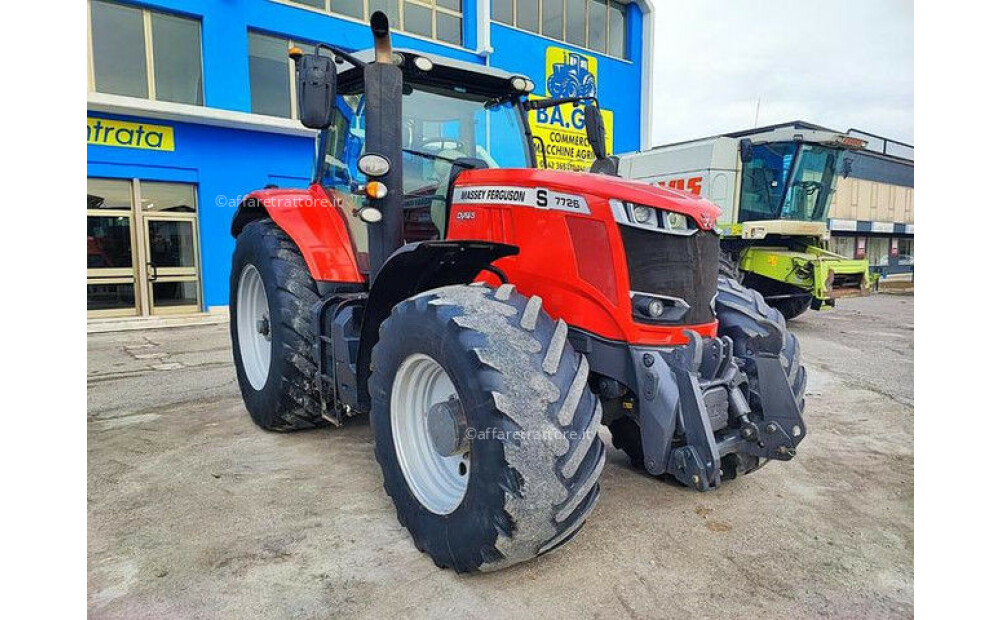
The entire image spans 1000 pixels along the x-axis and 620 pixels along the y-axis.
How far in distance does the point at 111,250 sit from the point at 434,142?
30.5 ft

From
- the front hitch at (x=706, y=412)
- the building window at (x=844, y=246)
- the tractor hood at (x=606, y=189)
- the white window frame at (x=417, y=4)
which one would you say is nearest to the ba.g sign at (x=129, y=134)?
the white window frame at (x=417, y=4)

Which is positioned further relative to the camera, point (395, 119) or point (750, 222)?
point (750, 222)

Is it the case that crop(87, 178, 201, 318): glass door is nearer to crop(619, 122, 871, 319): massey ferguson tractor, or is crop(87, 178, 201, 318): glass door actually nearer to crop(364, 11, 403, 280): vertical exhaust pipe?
crop(364, 11, 403, 280): vertical exhaust pipe

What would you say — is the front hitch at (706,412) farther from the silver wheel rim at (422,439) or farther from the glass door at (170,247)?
the glass door at (170,247)

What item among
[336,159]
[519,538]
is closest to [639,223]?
[519,538]

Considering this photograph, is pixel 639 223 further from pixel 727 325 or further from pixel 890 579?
pixel 890 579

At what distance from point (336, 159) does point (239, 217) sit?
1393 millimetres

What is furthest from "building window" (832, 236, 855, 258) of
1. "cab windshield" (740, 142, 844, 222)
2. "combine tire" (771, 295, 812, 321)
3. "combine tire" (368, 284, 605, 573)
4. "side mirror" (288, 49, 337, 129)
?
"combine tire" (368, 284, 605, 573)

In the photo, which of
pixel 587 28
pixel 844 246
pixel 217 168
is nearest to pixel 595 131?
pixel 217 168

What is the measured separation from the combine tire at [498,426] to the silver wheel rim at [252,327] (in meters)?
2.33

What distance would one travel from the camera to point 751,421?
280cm

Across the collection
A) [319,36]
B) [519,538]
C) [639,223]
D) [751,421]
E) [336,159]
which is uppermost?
[319,36]

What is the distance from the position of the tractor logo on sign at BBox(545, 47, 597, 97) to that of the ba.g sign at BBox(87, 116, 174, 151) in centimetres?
880

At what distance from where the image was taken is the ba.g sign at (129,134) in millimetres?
9852
